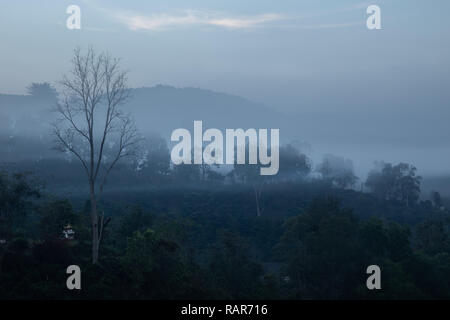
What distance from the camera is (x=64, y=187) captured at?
157ft

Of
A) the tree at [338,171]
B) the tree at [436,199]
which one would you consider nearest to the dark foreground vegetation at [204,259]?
the tree at [436,199]

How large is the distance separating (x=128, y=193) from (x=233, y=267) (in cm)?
3267

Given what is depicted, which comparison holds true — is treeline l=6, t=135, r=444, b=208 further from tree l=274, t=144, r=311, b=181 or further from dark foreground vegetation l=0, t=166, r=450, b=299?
dark foreground vegetation l=0, t=166, r=450, b=299

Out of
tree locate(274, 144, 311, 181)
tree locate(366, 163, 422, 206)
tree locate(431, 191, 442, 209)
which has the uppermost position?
tree locate(274, 144, 311, 181)

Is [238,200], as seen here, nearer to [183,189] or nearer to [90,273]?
[183,189]

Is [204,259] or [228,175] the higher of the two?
[228,175]

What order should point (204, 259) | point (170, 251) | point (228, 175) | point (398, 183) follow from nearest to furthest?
point (170, 251) → point (204, 259) → point (228, 175) → point (398, 183)

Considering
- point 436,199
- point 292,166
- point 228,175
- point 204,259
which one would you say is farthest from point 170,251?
point 436,199

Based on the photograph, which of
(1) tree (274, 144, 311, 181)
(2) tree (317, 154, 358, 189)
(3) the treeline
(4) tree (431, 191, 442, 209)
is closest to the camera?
(3) the treeline

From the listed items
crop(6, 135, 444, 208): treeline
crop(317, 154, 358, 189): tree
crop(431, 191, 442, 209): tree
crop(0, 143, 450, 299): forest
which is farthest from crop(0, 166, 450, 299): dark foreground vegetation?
crop(317, 154, 358, 189): tree

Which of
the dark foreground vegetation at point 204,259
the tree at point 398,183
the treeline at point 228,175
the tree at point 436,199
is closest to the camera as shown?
the dark foreground vegetation at point 204,259

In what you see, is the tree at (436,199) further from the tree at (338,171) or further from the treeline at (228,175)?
the tree at (338,171)

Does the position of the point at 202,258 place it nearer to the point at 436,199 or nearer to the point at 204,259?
the point at 204,259
